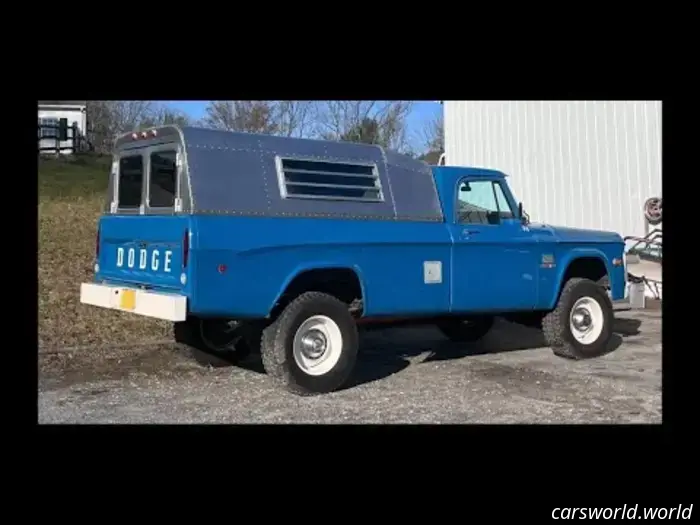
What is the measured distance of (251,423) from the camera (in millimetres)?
5820

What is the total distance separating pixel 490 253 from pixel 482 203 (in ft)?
2.11

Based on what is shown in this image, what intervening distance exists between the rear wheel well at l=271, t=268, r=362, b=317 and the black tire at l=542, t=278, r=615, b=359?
262cm

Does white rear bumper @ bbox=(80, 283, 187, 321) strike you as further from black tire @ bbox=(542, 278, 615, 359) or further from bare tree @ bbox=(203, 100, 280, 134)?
bare tree @ bbox=(203, 100, 280, 134)

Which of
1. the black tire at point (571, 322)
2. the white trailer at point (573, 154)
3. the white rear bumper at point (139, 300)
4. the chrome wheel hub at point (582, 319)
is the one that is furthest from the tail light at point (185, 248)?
the white trailer at point (573, 154)

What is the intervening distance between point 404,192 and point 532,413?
247cm

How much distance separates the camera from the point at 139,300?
6168mm

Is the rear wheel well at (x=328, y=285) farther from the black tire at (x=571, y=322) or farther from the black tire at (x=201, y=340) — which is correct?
the black tire at (x=571, y=322)

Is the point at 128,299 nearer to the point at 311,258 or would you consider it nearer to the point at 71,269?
the point at 311,258

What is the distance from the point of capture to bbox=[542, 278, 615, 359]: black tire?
27.4ft

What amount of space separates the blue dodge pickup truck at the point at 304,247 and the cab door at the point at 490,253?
0.05 feet

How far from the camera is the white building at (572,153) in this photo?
1369cm

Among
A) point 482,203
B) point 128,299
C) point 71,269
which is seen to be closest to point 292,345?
point 128,299

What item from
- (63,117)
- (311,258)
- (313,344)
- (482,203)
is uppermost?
(63,117)

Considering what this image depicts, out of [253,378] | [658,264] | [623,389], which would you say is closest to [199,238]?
[253,378]
